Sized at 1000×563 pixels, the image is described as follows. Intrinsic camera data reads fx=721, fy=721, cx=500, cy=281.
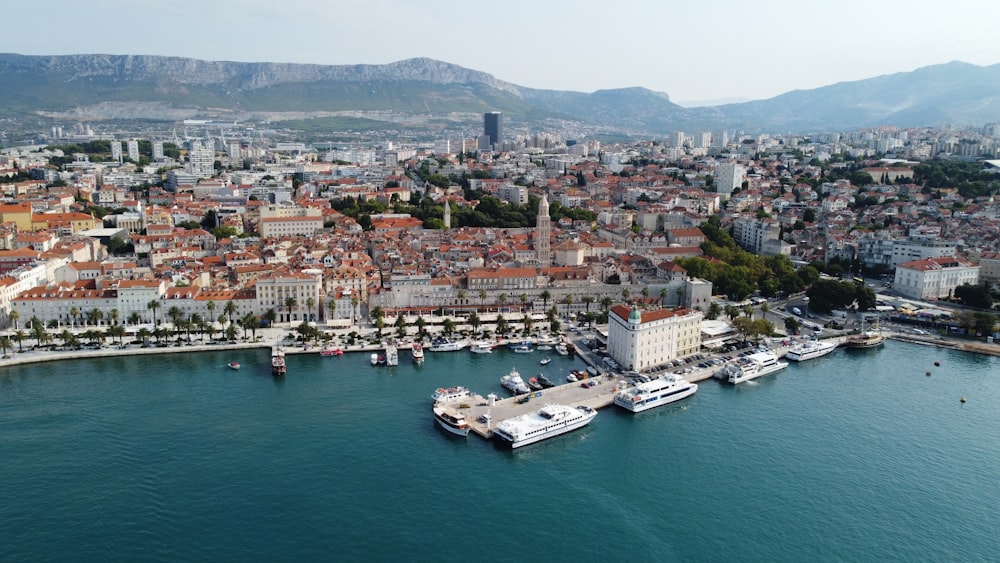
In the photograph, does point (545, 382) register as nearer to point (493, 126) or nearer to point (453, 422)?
point (453, 422)

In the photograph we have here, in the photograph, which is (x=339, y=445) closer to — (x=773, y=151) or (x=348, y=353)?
(x=348, y=353)

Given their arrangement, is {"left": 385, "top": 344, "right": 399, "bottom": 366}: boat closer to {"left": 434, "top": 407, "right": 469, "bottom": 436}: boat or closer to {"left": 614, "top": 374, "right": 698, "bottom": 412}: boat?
{"left": 434, "top": 407, "right": 469, "bottom": 436}: boat

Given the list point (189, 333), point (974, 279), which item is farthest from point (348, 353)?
point (974, 279)

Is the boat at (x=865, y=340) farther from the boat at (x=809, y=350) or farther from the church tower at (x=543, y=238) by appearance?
the church tower at (x=543, y=238)

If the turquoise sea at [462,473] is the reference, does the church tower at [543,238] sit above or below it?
above

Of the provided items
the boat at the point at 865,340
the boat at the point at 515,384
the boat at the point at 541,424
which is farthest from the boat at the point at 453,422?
the boat at the point at 865,340

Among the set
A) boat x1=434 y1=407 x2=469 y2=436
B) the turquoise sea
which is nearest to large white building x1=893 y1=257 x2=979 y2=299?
the turquoise sea

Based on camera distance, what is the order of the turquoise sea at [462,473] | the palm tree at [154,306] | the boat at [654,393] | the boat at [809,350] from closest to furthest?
the turquoise sea at [462,473]
the boat at [654,393]
the boat at [809,350]
the palm tree at [154,306]
